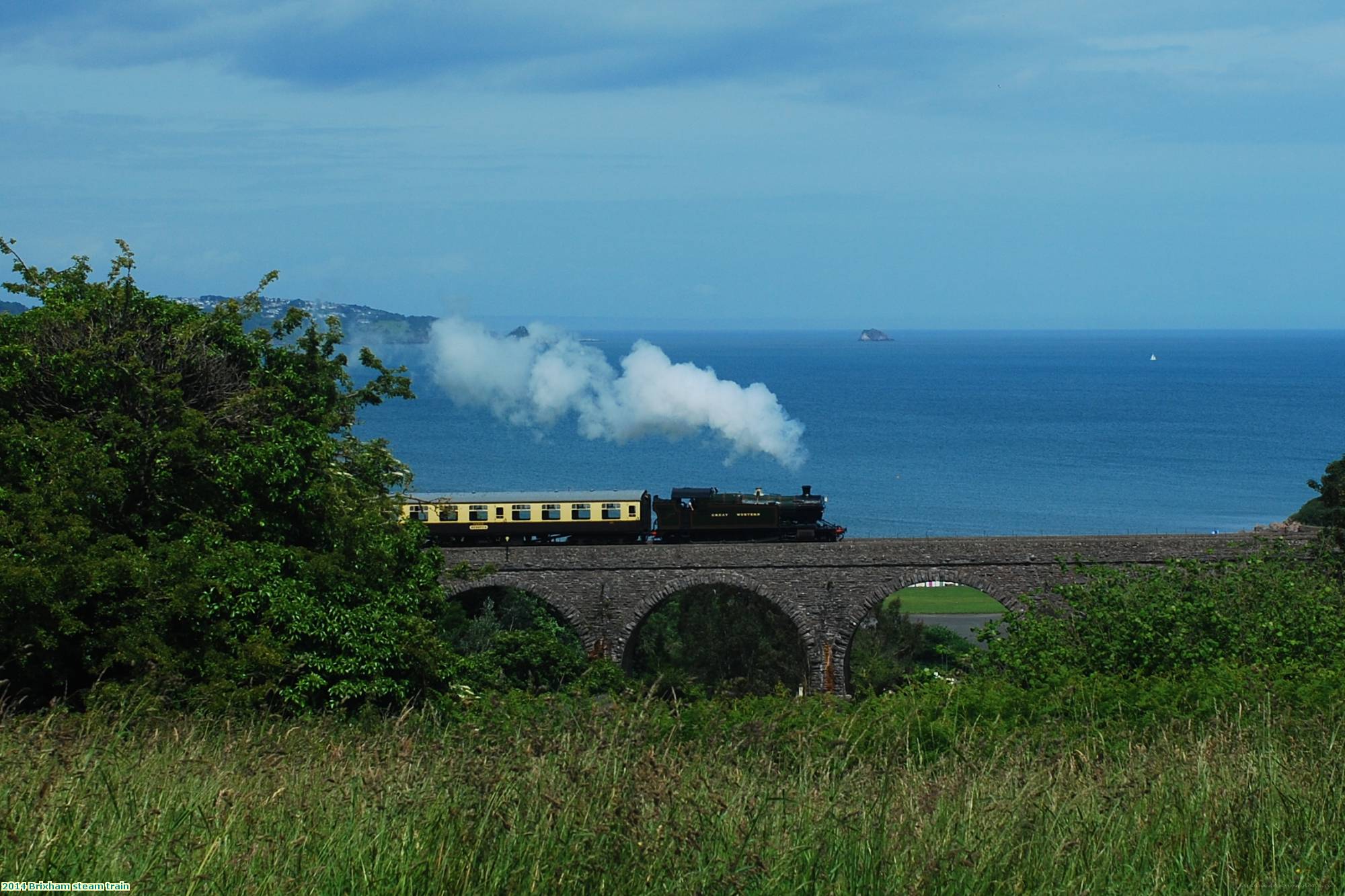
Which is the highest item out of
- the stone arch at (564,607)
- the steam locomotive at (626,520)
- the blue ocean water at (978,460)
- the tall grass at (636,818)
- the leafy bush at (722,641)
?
the blue ocean water at (978,460)

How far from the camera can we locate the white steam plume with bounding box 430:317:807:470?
444 ft

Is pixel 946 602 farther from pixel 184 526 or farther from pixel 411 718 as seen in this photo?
pixel 411 718

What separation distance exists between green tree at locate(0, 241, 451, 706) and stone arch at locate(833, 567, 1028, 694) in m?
17.0

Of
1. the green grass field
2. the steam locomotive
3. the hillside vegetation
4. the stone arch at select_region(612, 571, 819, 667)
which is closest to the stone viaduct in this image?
the stone arch at select_region(612, 571, 819, 667)

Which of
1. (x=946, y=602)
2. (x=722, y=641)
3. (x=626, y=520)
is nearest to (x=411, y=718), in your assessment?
(x=626, y=520)

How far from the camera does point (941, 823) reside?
507cm

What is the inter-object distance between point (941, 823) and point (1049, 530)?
8271cm

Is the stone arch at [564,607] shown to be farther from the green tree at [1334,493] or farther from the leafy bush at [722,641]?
the green tree at [1334,493]

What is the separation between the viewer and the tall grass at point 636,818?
449cm

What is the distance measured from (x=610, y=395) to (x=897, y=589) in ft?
435

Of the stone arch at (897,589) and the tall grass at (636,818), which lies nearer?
the tall grass at (636,818)

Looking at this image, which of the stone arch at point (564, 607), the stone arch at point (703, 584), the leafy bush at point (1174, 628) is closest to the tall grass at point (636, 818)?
the leafy bush at point (1174, 628)

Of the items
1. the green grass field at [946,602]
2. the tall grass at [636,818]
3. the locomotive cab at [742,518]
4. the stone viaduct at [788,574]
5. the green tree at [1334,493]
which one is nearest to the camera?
the tall grass at [636,818]

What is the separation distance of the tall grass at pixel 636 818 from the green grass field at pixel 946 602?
55.6 meters
